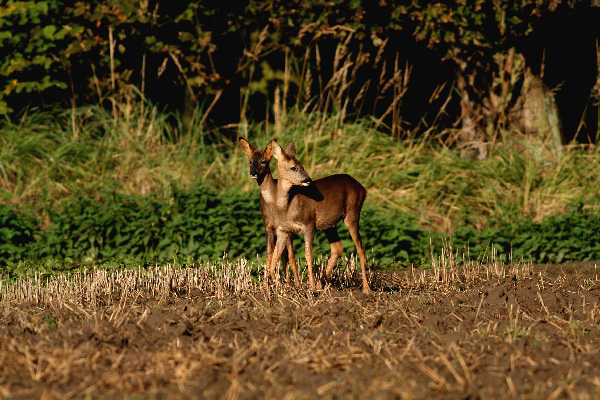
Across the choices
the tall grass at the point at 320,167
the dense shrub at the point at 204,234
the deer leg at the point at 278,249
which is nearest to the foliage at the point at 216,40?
the tall grass at the point at 320,167

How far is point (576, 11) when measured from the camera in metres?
11.7

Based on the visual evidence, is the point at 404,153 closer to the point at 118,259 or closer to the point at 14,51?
the point at 118,259

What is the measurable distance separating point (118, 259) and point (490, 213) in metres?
5.14

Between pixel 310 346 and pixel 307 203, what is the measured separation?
209 centimetres

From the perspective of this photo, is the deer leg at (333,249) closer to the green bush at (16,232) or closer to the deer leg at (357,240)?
the deer leg at (357,240)

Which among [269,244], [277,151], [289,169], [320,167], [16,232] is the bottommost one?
[16,232]

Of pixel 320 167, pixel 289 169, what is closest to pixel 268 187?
pixel 289 169

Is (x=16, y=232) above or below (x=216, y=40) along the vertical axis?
below

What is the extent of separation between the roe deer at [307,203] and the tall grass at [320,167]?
3623 millimetres

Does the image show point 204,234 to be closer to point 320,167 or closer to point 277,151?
point 320,167

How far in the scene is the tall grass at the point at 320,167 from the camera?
36.3 feet

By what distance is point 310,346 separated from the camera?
501 centimetres

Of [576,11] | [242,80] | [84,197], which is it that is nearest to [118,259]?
[84,197]

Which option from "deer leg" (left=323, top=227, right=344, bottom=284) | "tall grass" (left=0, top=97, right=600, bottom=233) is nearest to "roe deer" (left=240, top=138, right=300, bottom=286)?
"deer leg" (left=323, top=227, right=344, bottom=284)
